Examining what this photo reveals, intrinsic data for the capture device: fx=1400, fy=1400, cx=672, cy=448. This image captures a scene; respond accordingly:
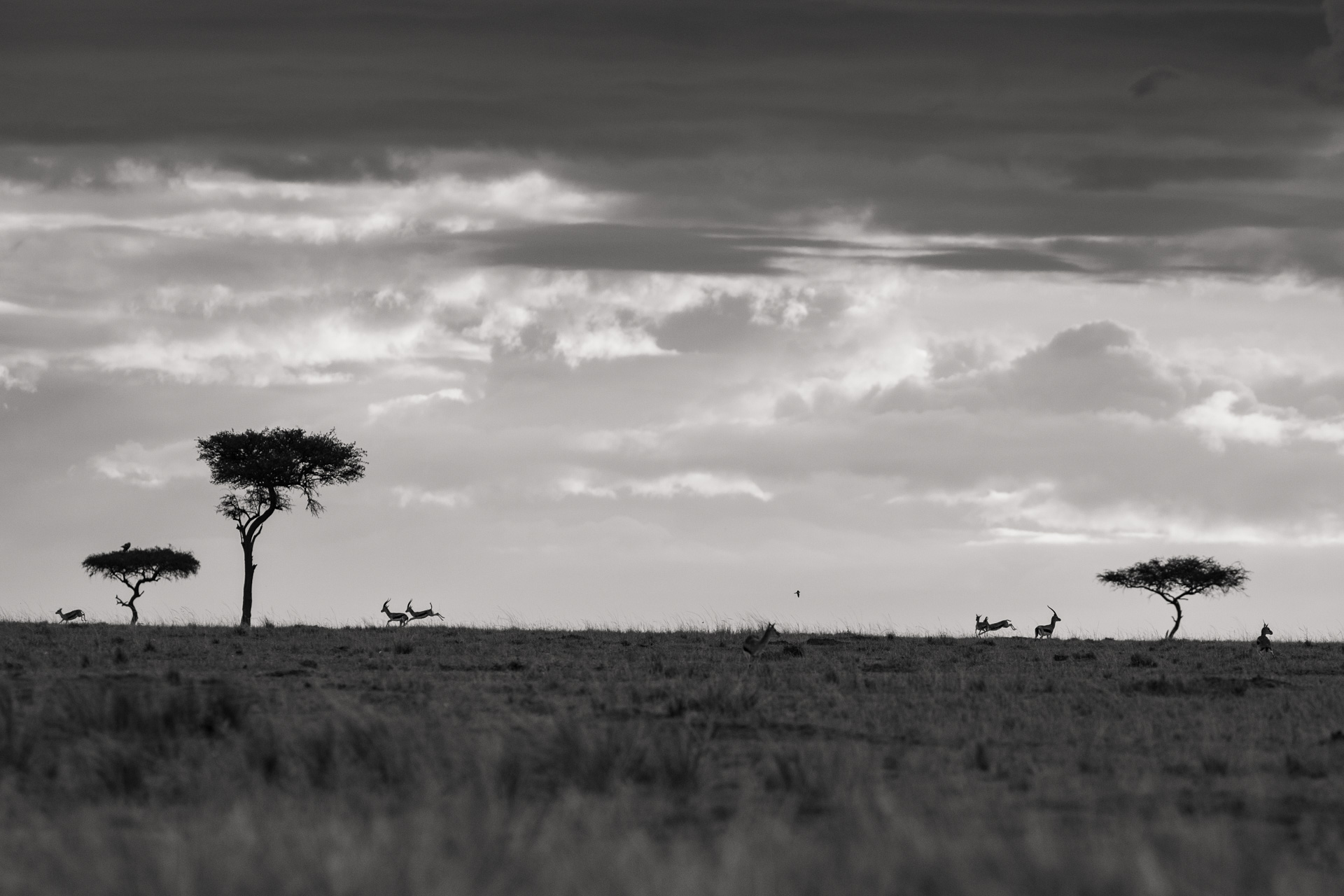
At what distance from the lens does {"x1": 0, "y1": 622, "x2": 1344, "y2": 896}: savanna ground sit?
→ 26.9ft

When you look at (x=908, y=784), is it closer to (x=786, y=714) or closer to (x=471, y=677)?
(x=786, y=714)

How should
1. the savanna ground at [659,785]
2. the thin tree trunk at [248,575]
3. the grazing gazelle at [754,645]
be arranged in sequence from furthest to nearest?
the thin tree trunk at [248,575], the grazing gazelle at [754,645], the savanna ground at [659,785]

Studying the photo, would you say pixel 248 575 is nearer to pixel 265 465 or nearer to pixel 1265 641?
pixel 265 465

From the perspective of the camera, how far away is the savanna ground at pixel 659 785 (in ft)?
26.9

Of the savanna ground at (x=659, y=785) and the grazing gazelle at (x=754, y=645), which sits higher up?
the grazing gazelle at (x=754, y=645)

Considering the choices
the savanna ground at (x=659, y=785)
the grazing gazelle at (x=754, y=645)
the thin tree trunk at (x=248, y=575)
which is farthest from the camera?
the thin tree trunk at (x=248, y=575)

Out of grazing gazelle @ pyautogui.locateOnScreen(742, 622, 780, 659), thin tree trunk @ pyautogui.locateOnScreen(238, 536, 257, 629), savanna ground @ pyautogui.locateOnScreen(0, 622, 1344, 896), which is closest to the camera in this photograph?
savanna ground @ pyautogui.locateOnScreen(0, 622, 1344, 896)

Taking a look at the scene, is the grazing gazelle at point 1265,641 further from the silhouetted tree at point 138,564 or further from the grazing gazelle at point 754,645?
the silhouetted tree at point 138,564

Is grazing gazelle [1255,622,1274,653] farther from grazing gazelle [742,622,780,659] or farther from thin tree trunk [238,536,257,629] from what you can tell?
thin tree trunk [238,536,257,629]

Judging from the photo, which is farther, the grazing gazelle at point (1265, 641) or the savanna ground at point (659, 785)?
the grazing gazelle at point (1265, 641)

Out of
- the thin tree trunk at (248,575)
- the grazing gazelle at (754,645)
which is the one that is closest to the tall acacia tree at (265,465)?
the thin tree trunk at (248,575)

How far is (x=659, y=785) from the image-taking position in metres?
11.5

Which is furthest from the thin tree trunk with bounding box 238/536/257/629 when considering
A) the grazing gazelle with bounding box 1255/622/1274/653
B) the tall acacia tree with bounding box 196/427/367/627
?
the grazing gazelle with bounding box 1255/622/1274/653

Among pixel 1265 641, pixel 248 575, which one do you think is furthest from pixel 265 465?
pixel 1265 641
